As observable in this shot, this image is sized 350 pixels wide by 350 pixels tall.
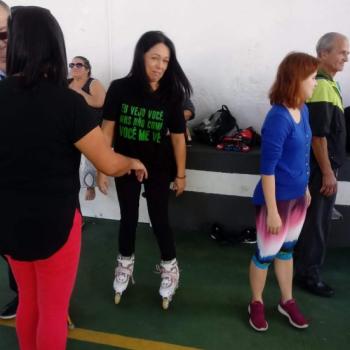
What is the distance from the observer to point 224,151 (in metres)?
3.01

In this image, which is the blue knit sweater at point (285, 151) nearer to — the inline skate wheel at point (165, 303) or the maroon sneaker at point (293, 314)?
the maroon sneaker at point (293, 314)

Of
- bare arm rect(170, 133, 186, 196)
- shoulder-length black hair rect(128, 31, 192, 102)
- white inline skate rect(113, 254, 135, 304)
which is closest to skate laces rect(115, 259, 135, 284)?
white inline skate rect(113, 254, 135, 304)

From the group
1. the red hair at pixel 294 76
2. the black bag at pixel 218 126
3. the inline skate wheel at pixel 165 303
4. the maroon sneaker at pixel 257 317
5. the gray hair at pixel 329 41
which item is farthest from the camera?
the black bag at pixel 218 126

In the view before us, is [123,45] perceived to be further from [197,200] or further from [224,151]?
[197,200]

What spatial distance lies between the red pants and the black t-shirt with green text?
0.77 meters

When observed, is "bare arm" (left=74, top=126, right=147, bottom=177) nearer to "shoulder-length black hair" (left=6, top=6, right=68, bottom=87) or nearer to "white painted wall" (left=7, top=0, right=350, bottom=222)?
"shoulder-length black hair" (left=6, top=6, right=68, bottom=87)

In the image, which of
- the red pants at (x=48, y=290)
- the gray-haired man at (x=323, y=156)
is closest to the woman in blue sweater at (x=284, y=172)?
the gray-haired man at (x=323, y=156)

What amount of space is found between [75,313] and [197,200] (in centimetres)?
140

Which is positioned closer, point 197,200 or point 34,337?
point 34,337

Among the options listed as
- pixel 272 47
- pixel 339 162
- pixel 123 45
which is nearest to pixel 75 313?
pixel 339 162

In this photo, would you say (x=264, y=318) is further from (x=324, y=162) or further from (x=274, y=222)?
(x=324, y=162)

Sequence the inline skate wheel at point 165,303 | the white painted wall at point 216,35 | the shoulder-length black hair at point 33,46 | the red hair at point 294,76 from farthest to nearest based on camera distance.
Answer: the white painted wall at point 216,35
the inline skate wheel at point 165,303
the red hair at point 294,76
the shoulder-length black hair at point 33,46

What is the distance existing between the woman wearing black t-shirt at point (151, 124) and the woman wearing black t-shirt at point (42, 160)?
0.71m

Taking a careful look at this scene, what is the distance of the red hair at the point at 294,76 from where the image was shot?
1.69 m
